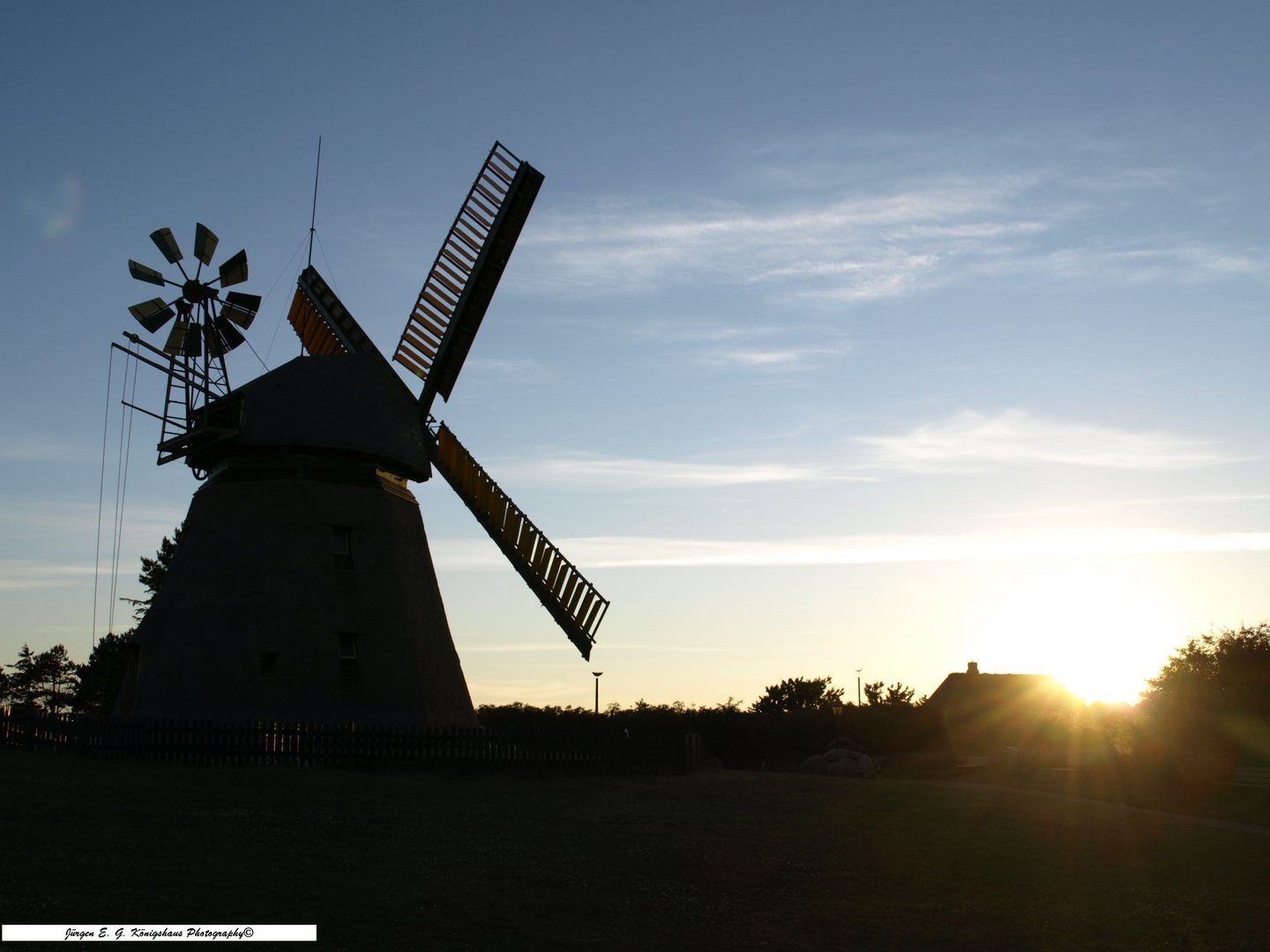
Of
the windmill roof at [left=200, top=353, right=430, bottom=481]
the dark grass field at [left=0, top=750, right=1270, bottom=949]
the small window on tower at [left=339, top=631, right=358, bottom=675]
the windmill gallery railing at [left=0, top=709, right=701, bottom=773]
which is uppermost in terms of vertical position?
the windmill roof at [left=200, top=353, right=430, bottom=481]

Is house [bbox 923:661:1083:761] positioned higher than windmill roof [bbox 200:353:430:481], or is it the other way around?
windmill roof [bbox 200:353:430:481]

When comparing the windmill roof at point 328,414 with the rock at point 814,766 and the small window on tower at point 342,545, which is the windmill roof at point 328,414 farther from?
the rock at point 814,766

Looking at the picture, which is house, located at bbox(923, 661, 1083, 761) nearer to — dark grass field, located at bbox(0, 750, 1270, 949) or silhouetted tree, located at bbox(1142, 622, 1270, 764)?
silhouetted tree, located at bbox(1142, 622, 1270, 764)

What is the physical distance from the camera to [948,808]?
24.0m

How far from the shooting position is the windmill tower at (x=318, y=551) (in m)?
23.6

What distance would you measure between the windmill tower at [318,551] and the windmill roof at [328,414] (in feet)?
0.12

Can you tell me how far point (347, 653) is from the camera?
2430cm

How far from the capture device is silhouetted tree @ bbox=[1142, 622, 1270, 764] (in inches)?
1586

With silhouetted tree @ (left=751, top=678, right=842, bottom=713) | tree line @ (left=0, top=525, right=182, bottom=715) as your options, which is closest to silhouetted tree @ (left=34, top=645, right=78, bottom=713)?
tree line @ (left=0, top=525, right=182, bottom=715)

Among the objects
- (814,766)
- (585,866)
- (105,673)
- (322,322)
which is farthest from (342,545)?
(105,673)

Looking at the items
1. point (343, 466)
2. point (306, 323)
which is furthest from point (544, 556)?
point (306, 323)

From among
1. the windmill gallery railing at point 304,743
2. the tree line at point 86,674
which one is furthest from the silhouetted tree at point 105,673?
the windmill gallery railing at point 304,743

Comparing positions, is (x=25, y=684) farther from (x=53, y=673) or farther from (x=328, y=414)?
(x=328, y=414)

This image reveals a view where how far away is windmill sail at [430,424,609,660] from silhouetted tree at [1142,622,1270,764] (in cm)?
2078
